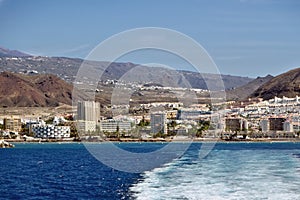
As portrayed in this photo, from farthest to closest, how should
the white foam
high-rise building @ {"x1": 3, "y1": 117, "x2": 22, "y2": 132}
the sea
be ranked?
1. high-rise building @ {"x1": 3, "y1": 117, "x2": 22, "y2": 132}
2. the sea
3. the white foam

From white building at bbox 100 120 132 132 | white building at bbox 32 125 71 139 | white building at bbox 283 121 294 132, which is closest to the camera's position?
white building at bbox 32 125 71 139

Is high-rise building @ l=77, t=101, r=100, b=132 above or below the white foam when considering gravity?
above

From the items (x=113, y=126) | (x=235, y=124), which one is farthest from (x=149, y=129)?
(x=235, y=124)

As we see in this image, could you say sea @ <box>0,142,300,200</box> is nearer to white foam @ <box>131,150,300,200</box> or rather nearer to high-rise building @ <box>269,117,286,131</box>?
white foam @ <box>131,150,300,200</box>

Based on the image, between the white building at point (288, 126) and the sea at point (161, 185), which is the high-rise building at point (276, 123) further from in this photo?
the sea at point (161, 185)

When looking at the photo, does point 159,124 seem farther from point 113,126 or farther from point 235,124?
point 235,124

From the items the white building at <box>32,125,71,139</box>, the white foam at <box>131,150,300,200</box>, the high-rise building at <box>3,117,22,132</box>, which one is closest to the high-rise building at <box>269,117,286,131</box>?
the white building at <box>32,125,71,139</box>
